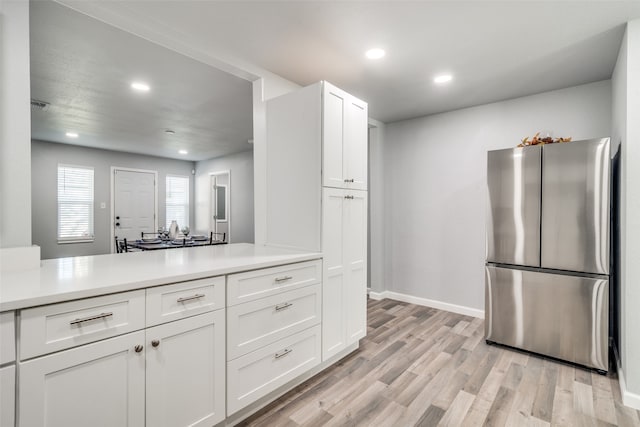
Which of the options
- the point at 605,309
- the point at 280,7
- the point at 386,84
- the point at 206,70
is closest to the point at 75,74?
the point at 206,70

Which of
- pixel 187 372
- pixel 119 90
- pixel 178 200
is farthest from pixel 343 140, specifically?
pixel 178 200

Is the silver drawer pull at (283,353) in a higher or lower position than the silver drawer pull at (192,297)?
lower

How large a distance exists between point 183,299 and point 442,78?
2.89m

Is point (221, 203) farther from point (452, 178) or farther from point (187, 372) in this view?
point (187, 372)

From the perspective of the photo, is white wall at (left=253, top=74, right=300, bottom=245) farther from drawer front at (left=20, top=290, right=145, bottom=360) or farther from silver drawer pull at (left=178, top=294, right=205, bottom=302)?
drawer front at (left=20, top=290, right=145, bottom=360)

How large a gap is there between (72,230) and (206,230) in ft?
9.03

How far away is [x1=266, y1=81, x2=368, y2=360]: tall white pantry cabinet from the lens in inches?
92.0

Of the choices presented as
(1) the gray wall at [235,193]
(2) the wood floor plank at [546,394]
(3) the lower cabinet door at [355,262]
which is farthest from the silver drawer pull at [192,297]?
(1) the gray wall at [235,193]

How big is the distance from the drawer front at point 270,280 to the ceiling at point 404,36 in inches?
65.9

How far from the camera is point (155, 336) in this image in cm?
143

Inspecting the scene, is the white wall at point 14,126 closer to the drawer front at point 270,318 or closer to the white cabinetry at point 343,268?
the drawer front at point 270,318

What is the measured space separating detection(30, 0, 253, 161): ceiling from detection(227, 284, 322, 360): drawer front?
85.8 inches

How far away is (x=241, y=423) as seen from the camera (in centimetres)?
181

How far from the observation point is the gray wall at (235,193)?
22.8 ft
